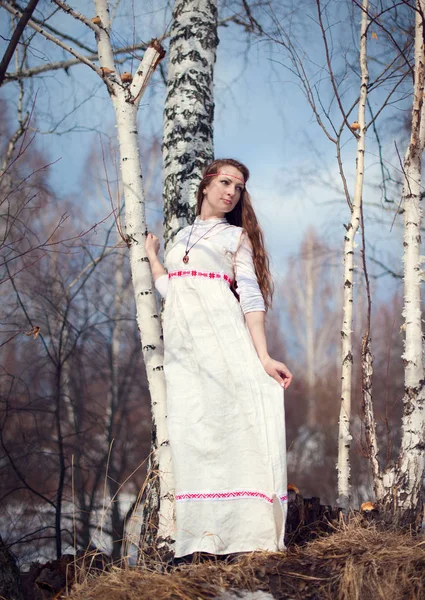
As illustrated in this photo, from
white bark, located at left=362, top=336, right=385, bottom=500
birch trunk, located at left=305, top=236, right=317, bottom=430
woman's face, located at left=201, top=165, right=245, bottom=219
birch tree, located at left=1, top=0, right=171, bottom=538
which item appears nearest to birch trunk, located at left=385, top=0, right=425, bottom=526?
white bark, located at left=362, top=336, right=385, bottom=500

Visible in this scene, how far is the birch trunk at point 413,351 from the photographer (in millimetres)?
3615

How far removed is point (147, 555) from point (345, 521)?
4.31 feet

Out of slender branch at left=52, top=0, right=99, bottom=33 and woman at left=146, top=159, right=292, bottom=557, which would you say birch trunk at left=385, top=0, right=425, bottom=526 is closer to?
woman at left=146, top=159, right=292, bottom=557

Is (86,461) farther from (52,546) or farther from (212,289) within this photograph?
(212,289)

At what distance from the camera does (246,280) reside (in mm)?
3100

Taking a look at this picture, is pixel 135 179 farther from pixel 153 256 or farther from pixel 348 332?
pixel 348 332

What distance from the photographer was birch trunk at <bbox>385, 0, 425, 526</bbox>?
3.62 meters

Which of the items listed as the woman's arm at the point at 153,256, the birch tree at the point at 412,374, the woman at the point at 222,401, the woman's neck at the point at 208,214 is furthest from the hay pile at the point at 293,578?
the woman's neck at the point at 208,214

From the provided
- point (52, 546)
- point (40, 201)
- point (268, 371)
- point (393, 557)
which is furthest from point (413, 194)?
point (52, 546)

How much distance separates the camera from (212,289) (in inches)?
122

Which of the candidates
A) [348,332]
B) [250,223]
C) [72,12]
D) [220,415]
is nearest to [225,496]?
[220,415]

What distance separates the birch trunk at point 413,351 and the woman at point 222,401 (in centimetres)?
106

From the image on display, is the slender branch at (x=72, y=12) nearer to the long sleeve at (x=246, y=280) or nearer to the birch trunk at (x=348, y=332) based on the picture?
the long sleeve at (x=246, y=280)

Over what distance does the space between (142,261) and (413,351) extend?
1737 mm
